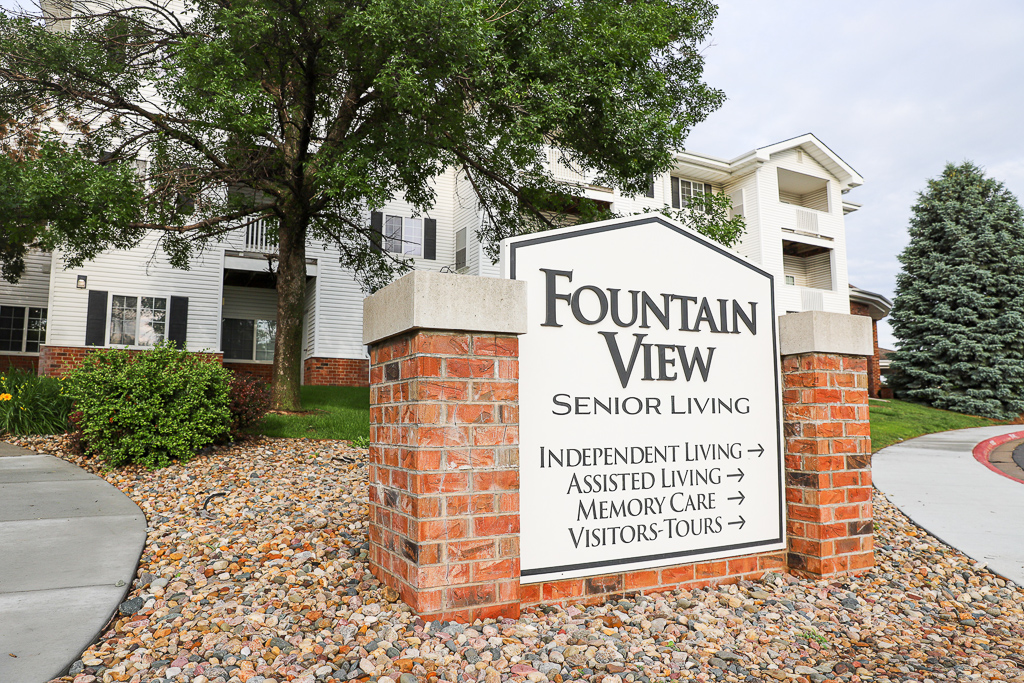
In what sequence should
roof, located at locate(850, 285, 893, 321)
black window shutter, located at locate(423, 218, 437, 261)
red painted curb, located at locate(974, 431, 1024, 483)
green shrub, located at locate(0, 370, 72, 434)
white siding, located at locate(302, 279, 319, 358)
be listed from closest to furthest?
red painted curb, located at locate(974, 431, 1024, 483) < green shrub, located at locate(0, 370, 72, 434) < white siding, located at locate(302, 279, 319, 358) < black window shutter, located at locate(423, 218, 437, 261) < roof, located at locate(850, 285, 893, 321)

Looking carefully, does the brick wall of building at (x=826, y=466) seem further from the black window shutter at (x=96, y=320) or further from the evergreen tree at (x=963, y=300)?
the evergreen tree at (x=963, y=300)

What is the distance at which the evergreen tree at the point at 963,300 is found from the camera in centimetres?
2245

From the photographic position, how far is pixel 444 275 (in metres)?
2.94

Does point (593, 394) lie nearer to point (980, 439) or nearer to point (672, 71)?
point (672, 71)

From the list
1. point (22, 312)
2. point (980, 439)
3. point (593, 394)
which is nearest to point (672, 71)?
point (980, 439)

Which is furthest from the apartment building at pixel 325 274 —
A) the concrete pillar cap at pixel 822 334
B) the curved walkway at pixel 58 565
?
the concrete pillar cap at pixel 822 334

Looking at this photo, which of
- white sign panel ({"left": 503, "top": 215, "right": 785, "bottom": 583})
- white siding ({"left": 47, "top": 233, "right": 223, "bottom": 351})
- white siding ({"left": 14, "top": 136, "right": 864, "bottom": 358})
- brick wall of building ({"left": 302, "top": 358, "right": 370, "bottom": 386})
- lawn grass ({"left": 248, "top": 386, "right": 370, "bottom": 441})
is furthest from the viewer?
brick wall of building ({"left": 302, "top": 358, "right": 370, "bottom": 386})

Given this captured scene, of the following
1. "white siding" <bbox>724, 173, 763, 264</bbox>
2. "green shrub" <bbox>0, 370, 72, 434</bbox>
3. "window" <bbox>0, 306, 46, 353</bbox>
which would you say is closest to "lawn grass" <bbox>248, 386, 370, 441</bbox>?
"green shrub" <bbox>0, 370, 72, 434</bbox>

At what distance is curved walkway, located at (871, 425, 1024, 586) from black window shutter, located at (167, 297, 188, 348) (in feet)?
52.4

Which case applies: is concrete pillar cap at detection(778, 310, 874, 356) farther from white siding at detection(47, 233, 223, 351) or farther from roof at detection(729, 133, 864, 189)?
roof at detection(729, 133, 864, 189)

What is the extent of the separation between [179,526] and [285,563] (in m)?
1.29

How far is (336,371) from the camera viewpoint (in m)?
18.7

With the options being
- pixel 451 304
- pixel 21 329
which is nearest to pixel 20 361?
pixel 21 329

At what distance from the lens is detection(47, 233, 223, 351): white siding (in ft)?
51.1
